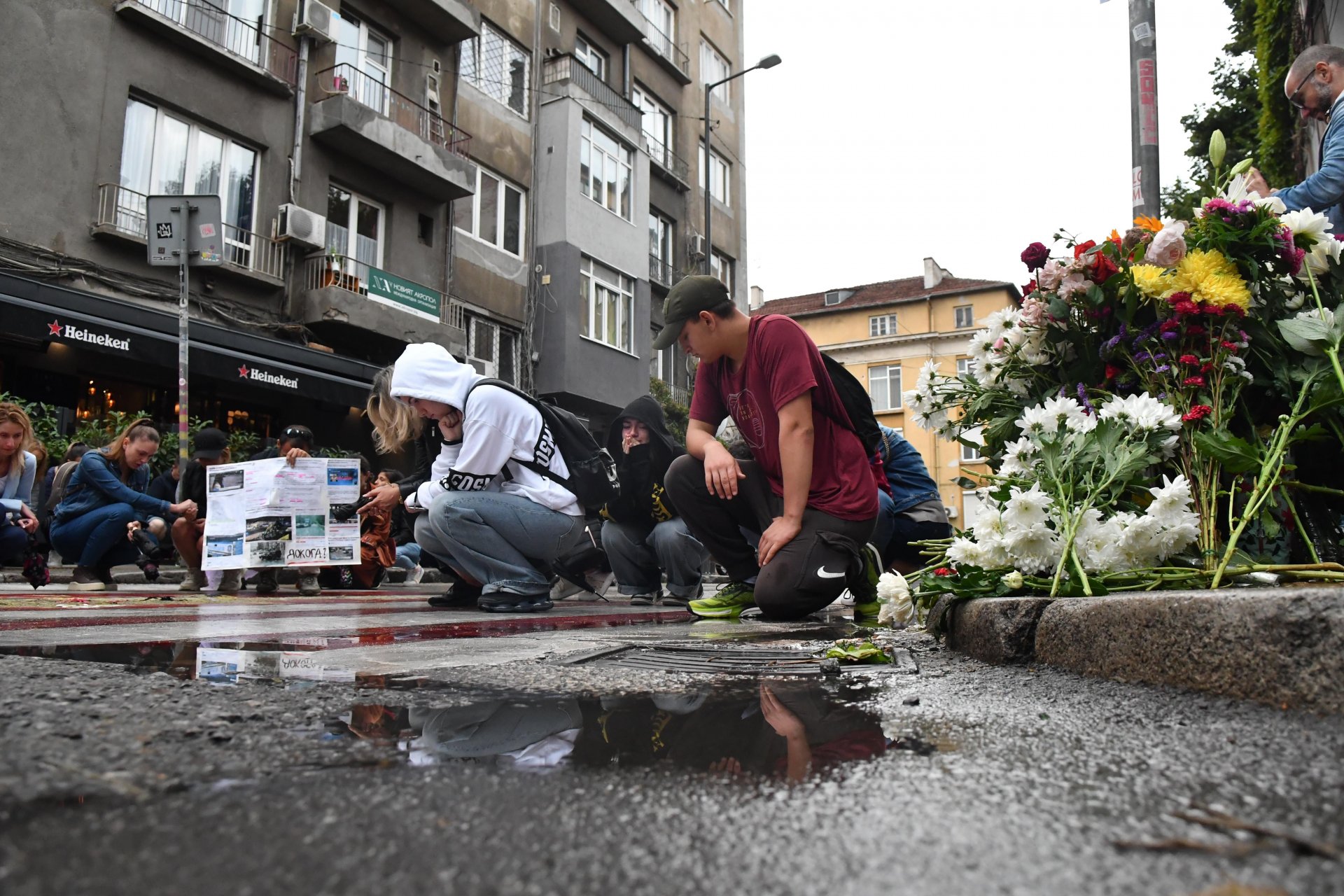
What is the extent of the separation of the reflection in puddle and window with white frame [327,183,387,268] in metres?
14.7

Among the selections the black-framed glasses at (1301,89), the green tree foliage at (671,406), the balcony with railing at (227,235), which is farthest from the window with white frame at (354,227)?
the black-framed glasses at (1301,89)

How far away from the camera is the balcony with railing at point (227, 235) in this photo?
40.0 ft

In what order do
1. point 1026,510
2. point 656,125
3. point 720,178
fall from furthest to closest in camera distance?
point 720,178, point 656,125, point 1026,510

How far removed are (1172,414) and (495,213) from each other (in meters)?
18.1

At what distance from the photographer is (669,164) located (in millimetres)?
24953

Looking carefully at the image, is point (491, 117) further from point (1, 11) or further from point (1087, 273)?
point (1087, 273)

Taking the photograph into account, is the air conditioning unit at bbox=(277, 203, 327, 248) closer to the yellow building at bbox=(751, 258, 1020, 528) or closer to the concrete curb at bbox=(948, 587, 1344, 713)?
the concrete curb at bbox=(948, 587, 1344, 713)

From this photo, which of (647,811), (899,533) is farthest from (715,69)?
(647,811)

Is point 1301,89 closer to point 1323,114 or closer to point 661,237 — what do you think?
point 1323,114

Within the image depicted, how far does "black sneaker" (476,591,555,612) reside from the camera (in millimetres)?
5012

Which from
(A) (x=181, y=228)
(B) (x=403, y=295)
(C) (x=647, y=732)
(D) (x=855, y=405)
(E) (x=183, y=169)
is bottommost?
(C) (x=647, y=732)

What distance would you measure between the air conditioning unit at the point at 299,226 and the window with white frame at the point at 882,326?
3398 cm

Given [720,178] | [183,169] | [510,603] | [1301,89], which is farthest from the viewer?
[720,178]

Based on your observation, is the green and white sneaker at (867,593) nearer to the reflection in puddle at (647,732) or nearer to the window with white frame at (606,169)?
the reflection in puddle at (647,732)
